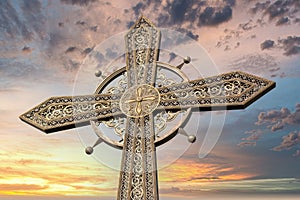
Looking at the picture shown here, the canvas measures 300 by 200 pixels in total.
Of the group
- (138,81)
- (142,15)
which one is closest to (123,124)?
(138,81)

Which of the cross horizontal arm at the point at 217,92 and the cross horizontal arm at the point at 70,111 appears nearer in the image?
the cross horizontal arm at the point at 217,92

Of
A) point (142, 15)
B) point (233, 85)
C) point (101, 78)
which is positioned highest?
point (142, 15)

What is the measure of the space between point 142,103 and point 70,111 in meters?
1.02

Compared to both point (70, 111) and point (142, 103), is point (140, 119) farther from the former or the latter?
point (70, 111)

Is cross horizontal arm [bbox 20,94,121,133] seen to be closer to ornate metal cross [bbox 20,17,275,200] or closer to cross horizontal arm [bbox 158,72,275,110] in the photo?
ornate metal cross [bbox 20,17,275,200]

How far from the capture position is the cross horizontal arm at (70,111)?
5988 mm

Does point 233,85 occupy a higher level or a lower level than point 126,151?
higher

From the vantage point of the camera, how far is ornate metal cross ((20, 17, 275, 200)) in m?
5.40

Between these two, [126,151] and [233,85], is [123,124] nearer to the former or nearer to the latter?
[126,151]

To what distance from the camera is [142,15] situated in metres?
6.64

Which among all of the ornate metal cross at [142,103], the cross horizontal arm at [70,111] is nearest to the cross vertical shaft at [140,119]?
the ornate metal cross at [142,103]

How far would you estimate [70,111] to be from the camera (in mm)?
6152

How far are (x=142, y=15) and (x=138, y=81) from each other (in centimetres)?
113

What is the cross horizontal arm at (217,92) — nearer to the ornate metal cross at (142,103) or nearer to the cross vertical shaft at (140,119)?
the ornate metal cross at (142,103)
